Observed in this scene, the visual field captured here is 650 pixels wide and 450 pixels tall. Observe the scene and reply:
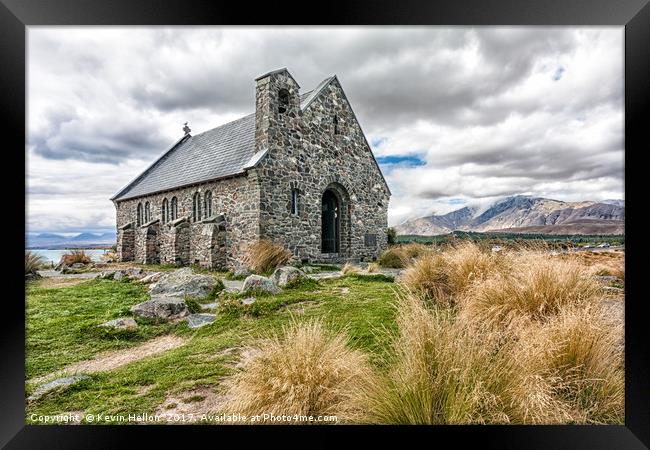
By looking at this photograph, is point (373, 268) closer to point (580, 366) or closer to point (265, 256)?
point (265, 256)

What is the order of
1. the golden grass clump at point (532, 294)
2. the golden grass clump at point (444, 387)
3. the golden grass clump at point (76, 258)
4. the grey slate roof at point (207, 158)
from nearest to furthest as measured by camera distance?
1. the golden grass clump at point (444, 387)
2. the golden grass clump at point (532, 294)
3. the golden grass clump at point (76, 258)
4. the grey slate roof at point (207, 158)

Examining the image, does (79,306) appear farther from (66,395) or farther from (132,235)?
(132,235)

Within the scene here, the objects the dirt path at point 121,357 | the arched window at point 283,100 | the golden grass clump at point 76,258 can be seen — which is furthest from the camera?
→ the arched window at point 283,100

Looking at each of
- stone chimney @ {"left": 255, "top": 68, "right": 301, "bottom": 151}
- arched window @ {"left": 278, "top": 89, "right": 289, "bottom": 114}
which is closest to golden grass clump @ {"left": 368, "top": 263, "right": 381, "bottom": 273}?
stone chimney @ {"left": 255, "top": 68, "right": 301, "bottom": 151}

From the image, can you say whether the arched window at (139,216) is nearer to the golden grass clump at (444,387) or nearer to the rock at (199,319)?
the rock at (199,319)

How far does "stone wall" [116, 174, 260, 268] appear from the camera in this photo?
8.99 m

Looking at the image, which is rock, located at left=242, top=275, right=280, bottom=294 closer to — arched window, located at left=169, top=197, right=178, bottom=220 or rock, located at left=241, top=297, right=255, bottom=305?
rock, located at left=241, top=297, right=255, bottom=305

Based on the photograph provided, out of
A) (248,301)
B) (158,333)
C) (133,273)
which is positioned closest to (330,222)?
(133,273)

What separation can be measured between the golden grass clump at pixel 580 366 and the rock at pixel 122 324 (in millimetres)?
4117

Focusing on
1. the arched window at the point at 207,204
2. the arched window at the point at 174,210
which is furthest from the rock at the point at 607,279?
the arched window at the point at 174,210

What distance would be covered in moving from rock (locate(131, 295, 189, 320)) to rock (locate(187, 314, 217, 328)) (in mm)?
179

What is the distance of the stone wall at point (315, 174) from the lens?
885 cm

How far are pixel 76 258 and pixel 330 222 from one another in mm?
7194

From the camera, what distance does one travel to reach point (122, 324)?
3846mm
